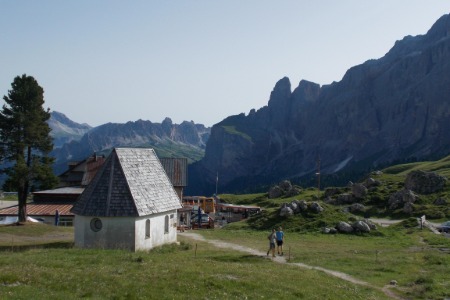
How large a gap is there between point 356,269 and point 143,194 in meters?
17.6

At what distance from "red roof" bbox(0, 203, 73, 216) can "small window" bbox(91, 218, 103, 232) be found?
2518cm

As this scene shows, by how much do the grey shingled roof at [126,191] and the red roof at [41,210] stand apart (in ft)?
75.6

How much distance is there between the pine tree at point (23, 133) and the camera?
50.8m

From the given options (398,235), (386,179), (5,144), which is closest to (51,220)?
(5,144)

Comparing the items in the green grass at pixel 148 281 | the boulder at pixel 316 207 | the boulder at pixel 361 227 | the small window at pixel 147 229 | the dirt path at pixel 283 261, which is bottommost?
the dirt path at pixel 283 261

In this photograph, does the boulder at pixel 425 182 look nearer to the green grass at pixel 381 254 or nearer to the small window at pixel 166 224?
the green grass at pixel 381 254

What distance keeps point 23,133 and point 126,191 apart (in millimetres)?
20236

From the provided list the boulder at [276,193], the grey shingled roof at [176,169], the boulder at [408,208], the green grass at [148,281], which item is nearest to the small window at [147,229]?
the green grass at [148,281]

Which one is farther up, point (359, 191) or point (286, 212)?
point (359, 191)

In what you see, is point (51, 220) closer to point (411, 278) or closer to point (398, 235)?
point (398, 235)

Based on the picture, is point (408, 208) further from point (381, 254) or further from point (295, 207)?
point (381, 254)

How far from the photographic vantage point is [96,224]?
3712cm

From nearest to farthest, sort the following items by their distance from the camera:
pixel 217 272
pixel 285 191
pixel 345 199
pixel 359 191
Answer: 1. pixel 217 272
2. pixel 359 191
3. pixel 345 199
4. pixel 285 191

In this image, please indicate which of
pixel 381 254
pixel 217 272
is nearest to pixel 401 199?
pixel 381 254
